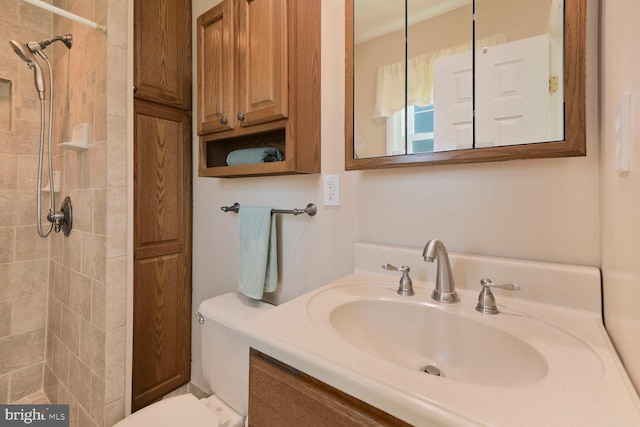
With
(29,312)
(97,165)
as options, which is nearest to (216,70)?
(97,165)

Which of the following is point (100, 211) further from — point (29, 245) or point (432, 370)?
point (432, 370)

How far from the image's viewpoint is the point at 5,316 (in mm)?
1647

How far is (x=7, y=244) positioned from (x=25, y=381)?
83 centimetres

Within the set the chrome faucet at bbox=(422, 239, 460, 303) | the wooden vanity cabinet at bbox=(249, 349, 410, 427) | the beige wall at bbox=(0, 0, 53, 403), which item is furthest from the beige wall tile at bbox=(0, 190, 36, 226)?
the chrome faucet at bbox=(422, 239, 460, 303)

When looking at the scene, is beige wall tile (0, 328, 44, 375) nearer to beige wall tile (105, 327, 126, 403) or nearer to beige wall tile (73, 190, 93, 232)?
beige wall tile (73, 190, 93, 232)

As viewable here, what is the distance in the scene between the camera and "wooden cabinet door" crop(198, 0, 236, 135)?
1.23 metres

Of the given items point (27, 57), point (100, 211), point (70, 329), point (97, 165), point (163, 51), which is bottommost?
point (70, 329)

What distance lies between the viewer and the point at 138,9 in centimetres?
142

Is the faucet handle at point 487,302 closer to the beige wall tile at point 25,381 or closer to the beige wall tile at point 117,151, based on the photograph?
the beige wall tile at point 117,151

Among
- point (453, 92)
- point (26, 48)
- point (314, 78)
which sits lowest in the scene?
point (453, 92)

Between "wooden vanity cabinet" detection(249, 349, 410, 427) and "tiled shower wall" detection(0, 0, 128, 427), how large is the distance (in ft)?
3.16

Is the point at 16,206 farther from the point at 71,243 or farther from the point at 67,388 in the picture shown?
the point at 67,388

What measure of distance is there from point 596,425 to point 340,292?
58 cm

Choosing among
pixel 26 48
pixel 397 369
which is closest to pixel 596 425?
pixel 397 369
